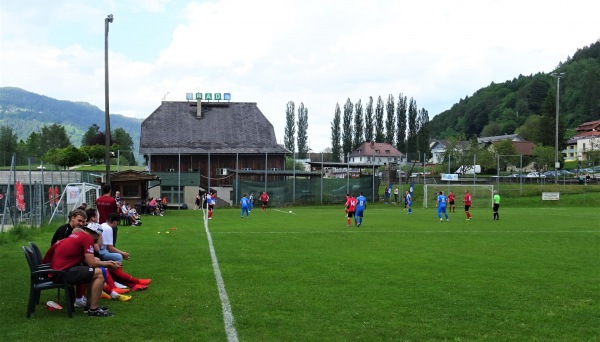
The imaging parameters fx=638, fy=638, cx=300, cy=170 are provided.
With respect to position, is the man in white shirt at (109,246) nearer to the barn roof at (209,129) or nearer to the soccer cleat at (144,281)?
the soccer cleat at (144,281)

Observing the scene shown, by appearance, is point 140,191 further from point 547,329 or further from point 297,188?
point 547,329

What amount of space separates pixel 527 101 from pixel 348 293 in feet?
562

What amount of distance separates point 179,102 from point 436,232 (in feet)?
180

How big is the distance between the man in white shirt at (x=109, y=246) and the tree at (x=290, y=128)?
102 m

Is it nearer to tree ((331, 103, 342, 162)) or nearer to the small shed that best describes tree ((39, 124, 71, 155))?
tree ((331, 103, 342, 162))

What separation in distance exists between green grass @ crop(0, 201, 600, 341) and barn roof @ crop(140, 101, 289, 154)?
5049cm

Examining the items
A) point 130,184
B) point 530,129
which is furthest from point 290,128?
point 130,184

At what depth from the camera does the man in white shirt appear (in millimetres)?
11027

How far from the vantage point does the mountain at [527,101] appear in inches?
6275

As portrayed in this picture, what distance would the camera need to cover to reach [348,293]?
34.4ft

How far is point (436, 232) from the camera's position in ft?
81.0

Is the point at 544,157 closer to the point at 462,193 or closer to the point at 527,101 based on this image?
the point at 462,193

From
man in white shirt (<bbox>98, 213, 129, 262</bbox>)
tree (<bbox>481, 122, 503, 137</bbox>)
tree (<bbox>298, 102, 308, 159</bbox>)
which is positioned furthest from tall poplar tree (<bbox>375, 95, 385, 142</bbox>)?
man in white shirt (<bbox>98, 213, 129, 262</bbox>)

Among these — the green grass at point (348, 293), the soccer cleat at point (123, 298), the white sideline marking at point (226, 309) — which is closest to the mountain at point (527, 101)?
the green grass at point (348, 293)
